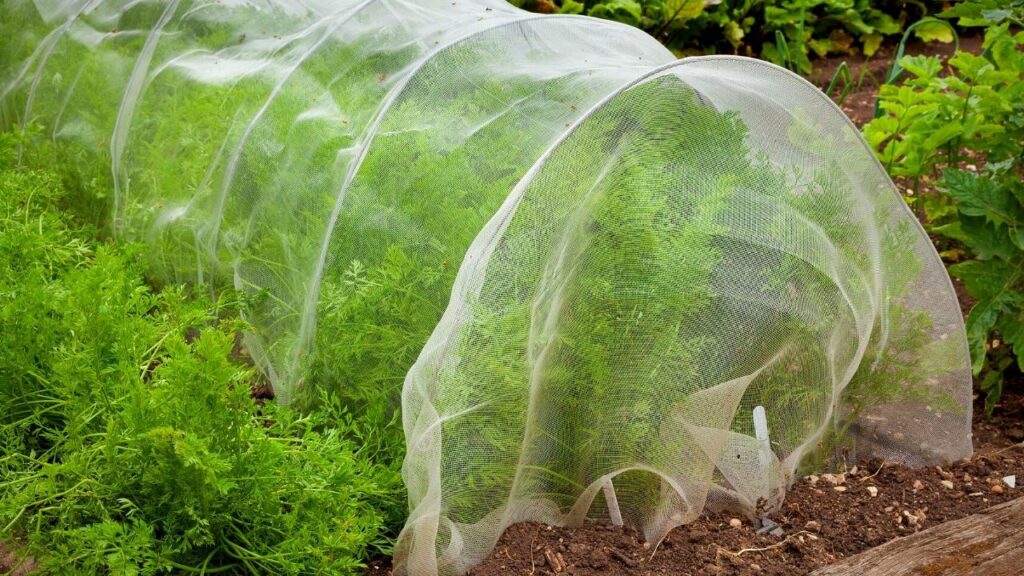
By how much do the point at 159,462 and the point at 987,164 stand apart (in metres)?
3.05

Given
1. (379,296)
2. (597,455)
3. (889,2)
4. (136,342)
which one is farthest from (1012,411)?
(889,2)

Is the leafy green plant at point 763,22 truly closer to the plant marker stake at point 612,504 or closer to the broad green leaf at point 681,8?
the broad green leaf at point 681,8

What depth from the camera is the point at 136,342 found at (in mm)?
3215

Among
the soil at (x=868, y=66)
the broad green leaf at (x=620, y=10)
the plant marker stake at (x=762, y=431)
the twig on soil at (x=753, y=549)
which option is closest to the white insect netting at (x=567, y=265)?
the plant marker stake at (x=762, y=431)

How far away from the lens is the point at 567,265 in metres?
2.94

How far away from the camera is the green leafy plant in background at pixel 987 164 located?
3.70 m

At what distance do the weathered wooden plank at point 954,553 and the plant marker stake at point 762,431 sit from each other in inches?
13.5

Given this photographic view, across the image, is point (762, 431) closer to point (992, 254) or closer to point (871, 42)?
point (992, 254)

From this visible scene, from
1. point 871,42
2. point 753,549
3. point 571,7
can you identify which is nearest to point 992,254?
point 753,549

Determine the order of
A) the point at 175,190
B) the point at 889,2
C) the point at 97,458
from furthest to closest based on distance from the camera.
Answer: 1. the point at 889,2
2. the point at 175,190
3. the point at 97,458

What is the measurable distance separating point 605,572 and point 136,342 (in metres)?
1.48

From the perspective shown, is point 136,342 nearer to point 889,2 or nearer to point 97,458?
point 97,458

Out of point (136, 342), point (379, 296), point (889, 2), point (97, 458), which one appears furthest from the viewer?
point (889, 2)

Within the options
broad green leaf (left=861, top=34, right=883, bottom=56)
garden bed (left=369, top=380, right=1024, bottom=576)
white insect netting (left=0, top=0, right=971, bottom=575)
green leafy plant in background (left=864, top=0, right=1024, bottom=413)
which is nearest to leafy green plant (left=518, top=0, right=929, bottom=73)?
broad green leaf (left=861, top=34, right=883, bottom=56)
